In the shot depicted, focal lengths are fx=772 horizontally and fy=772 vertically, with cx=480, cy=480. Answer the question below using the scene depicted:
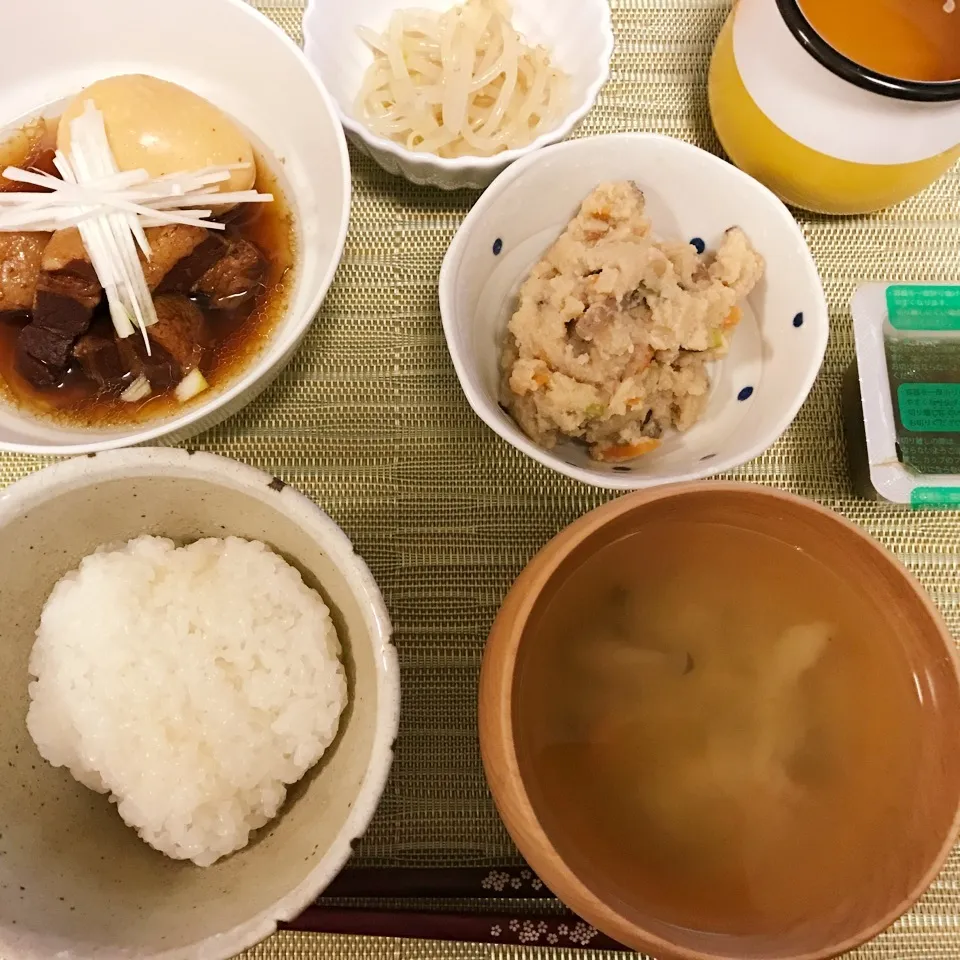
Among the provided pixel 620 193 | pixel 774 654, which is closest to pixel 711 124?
pixel 620 193

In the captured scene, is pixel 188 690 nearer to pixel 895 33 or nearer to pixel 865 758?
pixel 865 758

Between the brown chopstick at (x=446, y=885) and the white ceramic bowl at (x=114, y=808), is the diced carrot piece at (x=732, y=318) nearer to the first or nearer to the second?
the white ceramic bowl at (x=114, y=808)

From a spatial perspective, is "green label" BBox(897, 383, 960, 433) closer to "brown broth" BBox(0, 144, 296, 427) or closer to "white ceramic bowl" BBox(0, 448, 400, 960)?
"white ceramic bowl" BBox(0, 448, 400, 960)

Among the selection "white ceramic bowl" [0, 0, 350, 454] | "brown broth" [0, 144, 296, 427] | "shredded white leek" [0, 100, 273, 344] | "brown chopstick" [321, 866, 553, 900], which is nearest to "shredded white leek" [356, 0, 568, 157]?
"white ceramic bowl" [0, 0, 350, 454]

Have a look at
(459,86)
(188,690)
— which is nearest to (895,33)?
(459,86)

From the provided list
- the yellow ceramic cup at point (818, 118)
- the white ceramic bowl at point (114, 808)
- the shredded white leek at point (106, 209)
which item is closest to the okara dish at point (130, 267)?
the shredded white leek at point (106, 209)

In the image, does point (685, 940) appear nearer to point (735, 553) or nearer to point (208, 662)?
point (735, 553)
